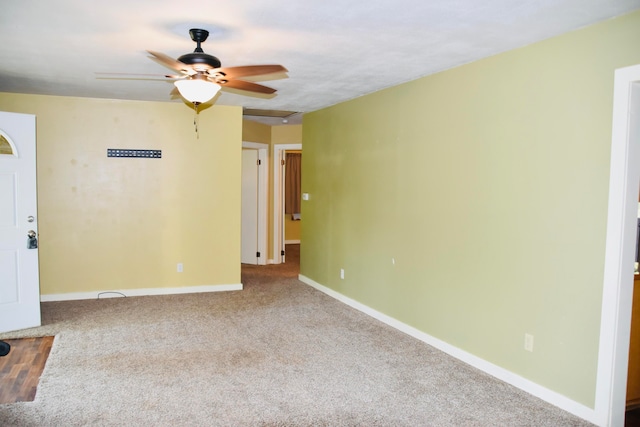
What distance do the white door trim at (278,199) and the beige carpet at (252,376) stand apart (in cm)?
322

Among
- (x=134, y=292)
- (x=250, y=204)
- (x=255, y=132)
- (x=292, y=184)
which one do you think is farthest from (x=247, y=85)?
(x=292, y=184)

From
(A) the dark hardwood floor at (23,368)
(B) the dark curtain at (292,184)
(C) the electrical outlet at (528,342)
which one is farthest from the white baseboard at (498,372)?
(B) the dark curtain at (292,184)

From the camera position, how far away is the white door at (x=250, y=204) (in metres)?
8.28

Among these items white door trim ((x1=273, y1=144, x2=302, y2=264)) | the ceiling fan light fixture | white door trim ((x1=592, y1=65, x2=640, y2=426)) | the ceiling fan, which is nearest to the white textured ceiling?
the ceiling fan

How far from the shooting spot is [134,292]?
19.5 feet

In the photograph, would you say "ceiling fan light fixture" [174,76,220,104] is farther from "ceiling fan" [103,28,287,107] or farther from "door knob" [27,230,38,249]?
"door knob" [27,230,38,249]

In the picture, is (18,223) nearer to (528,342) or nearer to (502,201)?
(502,201)

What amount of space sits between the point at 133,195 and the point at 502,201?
4488mm

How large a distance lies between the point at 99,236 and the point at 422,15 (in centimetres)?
481

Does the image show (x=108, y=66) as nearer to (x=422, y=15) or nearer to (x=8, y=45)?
(x=8, y=45)

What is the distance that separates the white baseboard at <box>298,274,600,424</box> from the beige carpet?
0.07m

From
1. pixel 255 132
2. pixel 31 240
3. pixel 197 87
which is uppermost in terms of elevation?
pixel 255 132

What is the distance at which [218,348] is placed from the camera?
13.3 ft

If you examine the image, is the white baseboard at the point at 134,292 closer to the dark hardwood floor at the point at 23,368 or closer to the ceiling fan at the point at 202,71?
the dark hardwood floor at the point at 23,368
